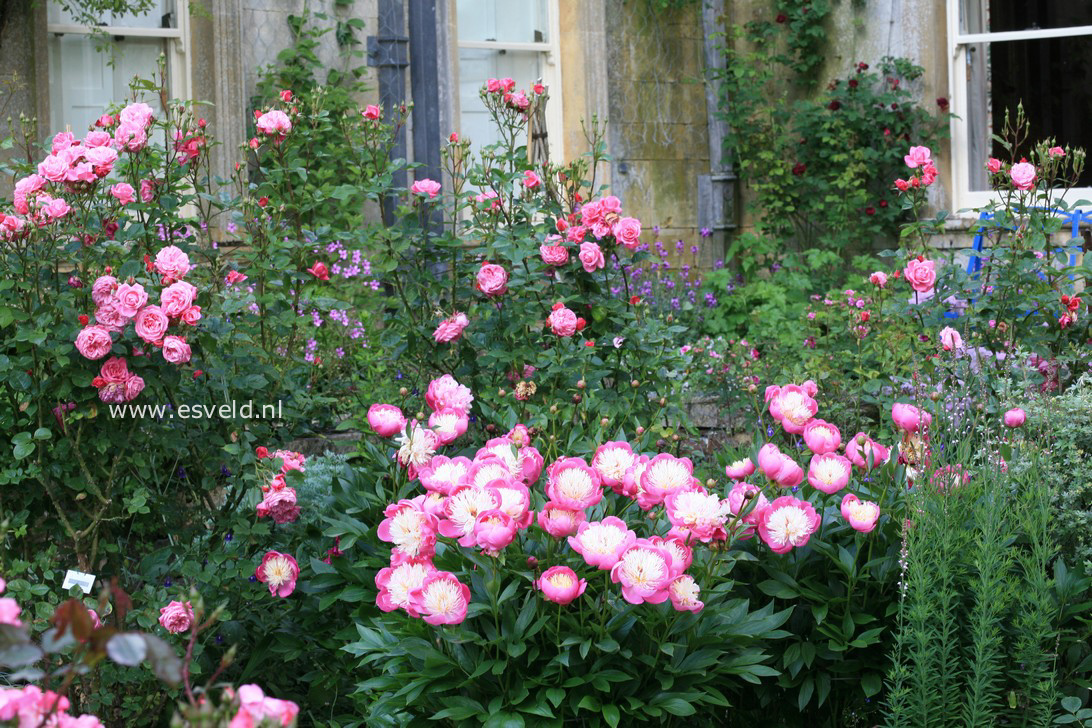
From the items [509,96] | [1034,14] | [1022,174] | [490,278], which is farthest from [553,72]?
[490,278]

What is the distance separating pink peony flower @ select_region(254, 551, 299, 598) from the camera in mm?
2705

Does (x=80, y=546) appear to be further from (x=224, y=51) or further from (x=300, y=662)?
(x=224, y=51)

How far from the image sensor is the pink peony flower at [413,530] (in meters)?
2.09

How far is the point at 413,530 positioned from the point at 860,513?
81 cm

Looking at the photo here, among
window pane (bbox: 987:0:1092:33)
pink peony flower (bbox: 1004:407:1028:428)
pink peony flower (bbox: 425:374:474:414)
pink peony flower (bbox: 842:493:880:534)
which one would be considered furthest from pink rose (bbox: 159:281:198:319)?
window pane (bbox: 987:0:1092:33)

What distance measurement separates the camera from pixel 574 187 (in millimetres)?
3629

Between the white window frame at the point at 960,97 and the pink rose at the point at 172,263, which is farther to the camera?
the white window frame at the point at 960,97

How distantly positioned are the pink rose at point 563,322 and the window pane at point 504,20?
452 centimetres

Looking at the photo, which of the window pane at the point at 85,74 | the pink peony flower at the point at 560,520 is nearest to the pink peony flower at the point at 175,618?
the pink peony flower at the point at 560,520

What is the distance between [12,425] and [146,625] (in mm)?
571

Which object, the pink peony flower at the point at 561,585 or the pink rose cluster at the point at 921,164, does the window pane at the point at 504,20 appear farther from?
the pink peony flower at the point at 561,585

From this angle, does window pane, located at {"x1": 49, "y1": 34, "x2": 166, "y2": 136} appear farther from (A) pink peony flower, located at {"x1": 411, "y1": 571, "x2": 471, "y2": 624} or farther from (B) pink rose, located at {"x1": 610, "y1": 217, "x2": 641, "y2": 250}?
(A) pink peony flower, located at {"x1": 411, "y1": 571, "x2": 471, "y2": 624}

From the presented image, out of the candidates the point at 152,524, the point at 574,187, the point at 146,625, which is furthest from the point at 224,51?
the point at 146,625

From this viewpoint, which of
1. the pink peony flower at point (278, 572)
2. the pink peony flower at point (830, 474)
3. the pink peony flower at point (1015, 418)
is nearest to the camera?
the pink peony flower at point (830, 474)
